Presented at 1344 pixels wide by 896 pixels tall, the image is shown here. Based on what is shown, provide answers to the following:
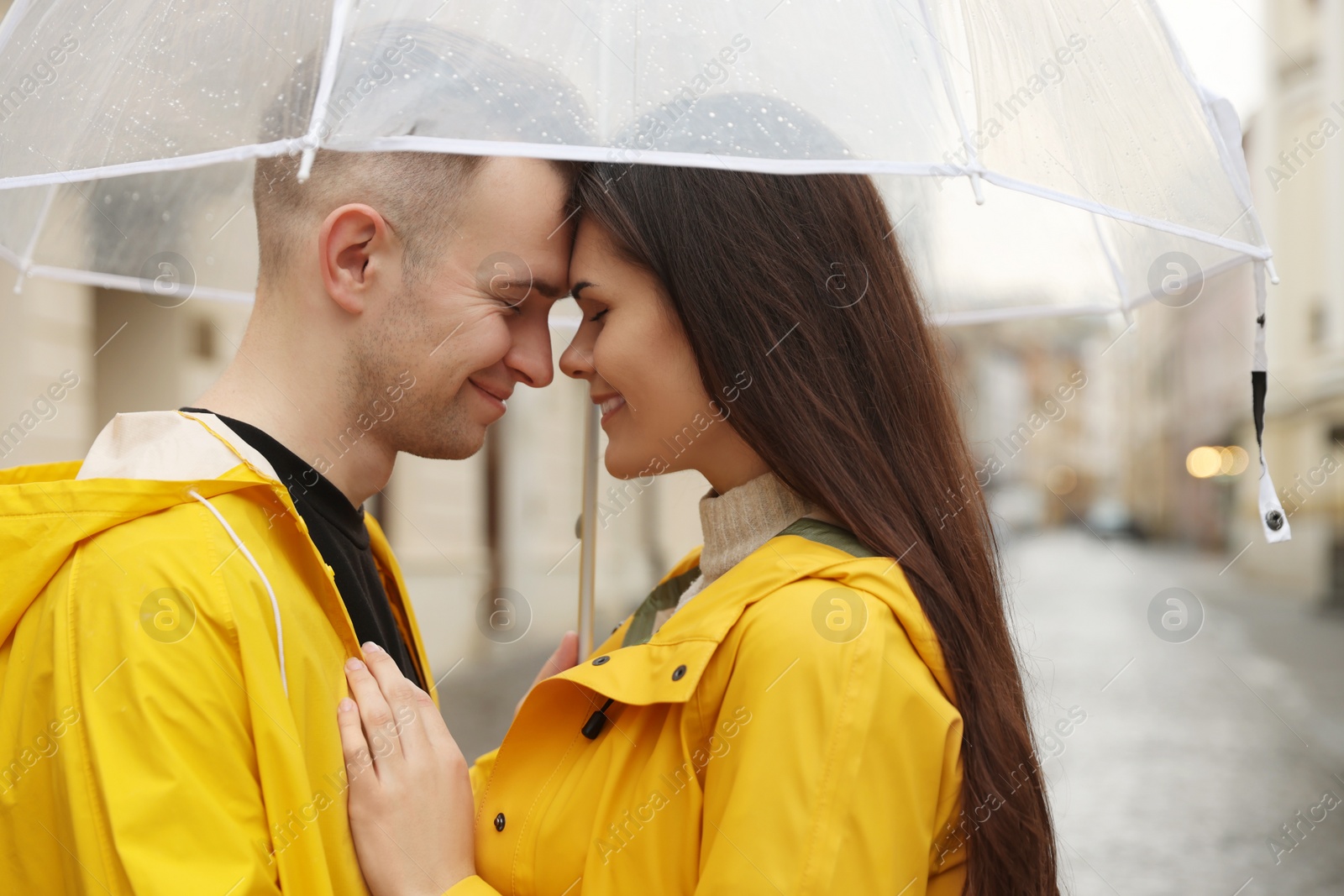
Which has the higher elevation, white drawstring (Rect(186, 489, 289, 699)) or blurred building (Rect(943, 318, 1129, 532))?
white drawstring (Rect(186, 489, 289, 699))

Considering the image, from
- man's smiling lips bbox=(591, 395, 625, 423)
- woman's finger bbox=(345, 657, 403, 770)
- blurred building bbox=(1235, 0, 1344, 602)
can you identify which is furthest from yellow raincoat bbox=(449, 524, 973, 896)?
blurred building bbox=(1235, 0, 1344, 602)

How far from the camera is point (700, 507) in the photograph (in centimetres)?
213

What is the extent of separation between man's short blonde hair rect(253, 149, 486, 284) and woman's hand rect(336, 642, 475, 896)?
75cm

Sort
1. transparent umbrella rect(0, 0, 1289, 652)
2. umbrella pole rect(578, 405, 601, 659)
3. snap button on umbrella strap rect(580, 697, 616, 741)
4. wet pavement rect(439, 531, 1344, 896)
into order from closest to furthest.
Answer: transparent umbrella rect(0, 0, 1289, 652), snap button on umbrella strap rect(580, 697, 616, 741), umbrella pole rect(578, 405, 601, 659), wet pavement rect(439, 531, 1344, 896)

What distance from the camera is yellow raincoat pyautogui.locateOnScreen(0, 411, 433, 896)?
1.52 m

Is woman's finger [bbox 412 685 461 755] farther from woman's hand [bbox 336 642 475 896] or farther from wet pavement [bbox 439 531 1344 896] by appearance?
wet pavement [bbox 439 531 1344 896]

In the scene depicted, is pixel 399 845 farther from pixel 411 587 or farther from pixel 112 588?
pixel 411 587

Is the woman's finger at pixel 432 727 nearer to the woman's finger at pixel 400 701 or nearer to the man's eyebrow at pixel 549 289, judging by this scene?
the woman's finger at pixel 400 701

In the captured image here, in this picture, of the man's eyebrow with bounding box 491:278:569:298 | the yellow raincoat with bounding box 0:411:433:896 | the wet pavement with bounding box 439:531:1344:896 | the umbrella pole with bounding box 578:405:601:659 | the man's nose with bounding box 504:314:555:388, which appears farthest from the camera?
the wet pavement with bounding box 439:531:1344:896

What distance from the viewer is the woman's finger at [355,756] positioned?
5.78 feet

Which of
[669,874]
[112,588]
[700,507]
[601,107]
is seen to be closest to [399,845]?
[669,874]

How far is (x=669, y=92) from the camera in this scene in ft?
5.60

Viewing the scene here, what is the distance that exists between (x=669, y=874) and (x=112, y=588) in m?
0.88

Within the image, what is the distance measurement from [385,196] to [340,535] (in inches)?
24.9
